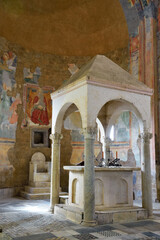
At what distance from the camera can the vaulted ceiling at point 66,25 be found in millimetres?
14296

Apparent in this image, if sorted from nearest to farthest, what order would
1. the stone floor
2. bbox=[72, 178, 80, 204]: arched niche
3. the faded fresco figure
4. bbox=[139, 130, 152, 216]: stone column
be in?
the stone floor → bbox=[139, 130, 152, 216]: stone column → bbox=[72, 178, 80, 204]: arched niche → the faded fresco figure

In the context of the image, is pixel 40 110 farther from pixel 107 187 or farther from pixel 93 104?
pixel 107 187

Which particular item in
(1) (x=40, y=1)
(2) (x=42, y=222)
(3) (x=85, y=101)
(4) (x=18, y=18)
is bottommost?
(2) (x=42, y=222)

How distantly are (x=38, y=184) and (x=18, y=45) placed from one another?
7.26m

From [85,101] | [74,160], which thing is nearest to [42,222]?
[85,101]

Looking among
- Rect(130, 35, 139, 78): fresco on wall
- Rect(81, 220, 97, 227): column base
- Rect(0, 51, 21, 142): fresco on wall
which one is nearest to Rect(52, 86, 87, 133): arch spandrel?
Rect(81, 220, 97, 227): column base

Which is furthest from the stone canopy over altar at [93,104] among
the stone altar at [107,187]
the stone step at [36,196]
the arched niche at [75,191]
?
the stone step at [36,196]

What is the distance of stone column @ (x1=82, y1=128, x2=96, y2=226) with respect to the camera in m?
6.82

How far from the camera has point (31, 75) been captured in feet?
47.2

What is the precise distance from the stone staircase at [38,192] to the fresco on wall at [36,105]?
3177 millimetres

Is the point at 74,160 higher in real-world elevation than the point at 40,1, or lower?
lower

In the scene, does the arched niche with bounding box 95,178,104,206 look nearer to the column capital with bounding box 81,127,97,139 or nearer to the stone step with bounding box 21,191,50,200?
the column capital with bounding box 81,127,97,139

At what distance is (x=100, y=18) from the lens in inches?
593

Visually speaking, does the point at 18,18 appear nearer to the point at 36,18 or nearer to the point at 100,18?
the point at 36,18
